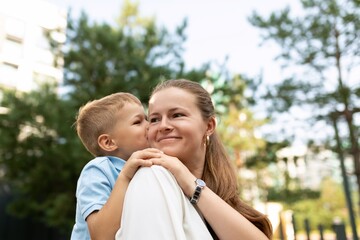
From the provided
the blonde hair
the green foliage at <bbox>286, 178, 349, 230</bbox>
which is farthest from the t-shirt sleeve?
the green foliage at <bbox>286, 178, 349, 230</bbox>

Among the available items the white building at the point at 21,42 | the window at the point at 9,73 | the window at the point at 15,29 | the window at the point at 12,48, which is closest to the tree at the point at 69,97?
the white building at the point at 21,42

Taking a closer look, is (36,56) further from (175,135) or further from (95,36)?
(175,135)

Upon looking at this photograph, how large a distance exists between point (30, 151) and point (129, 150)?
27.6ft

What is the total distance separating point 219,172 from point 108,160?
1.83 ft

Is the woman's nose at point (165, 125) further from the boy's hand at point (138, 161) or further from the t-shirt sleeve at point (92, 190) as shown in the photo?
the t-shirt sleeve at point (92, 190)

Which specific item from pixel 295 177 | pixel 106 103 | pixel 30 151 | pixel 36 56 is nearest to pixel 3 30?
pixel 36 56

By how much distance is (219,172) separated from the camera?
1809mm

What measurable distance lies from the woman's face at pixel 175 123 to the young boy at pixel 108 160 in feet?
0.36

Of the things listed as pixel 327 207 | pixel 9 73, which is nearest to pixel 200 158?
pixel 9 73

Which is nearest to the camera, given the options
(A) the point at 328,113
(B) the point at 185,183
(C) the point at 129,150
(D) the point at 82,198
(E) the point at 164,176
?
(E) the point at 164,176

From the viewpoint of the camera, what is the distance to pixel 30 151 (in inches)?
376

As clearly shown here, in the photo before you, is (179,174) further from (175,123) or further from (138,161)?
Answer: (175,123)

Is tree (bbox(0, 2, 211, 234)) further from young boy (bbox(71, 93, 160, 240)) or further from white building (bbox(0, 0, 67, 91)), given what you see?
white building (bbox(0, 0, 67, 91))

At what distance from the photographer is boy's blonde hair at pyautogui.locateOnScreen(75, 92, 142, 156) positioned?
201 centimetres
